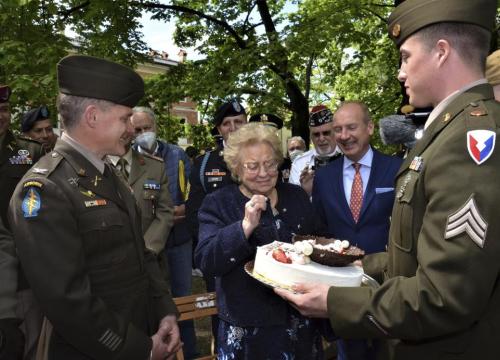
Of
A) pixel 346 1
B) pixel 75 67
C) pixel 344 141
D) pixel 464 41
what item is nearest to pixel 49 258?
pixel 75 67

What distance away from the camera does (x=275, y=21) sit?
14906mm

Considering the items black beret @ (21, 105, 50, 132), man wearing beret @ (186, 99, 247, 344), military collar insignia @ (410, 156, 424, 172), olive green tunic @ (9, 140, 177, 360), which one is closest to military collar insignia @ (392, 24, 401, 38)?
military collar insignia @ (410, 156, 424, 172)

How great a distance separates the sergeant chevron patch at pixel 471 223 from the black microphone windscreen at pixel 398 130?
2.47m

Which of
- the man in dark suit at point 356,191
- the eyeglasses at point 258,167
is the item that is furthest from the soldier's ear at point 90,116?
the man in dark suit at point 356,191

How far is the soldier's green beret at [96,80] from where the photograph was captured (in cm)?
223

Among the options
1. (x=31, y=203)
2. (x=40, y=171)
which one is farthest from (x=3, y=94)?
(x=31, y=203)

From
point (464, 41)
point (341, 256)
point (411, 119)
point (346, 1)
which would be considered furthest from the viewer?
point (346, 1)

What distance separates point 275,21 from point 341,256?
1372 centimetres

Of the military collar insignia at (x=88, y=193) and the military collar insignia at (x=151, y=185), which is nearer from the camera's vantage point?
the military collar insignia at (x=88, y=193)

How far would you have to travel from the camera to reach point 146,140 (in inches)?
209

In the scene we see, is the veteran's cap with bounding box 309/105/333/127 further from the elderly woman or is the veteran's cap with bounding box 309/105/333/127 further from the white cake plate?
the white cake plate

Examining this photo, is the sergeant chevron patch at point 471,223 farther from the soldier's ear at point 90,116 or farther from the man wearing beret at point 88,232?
the soldier's ear at point 90,116

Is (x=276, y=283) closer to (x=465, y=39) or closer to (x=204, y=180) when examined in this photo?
(x=465, y=39)

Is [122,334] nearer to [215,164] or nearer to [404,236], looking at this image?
[404,236]
